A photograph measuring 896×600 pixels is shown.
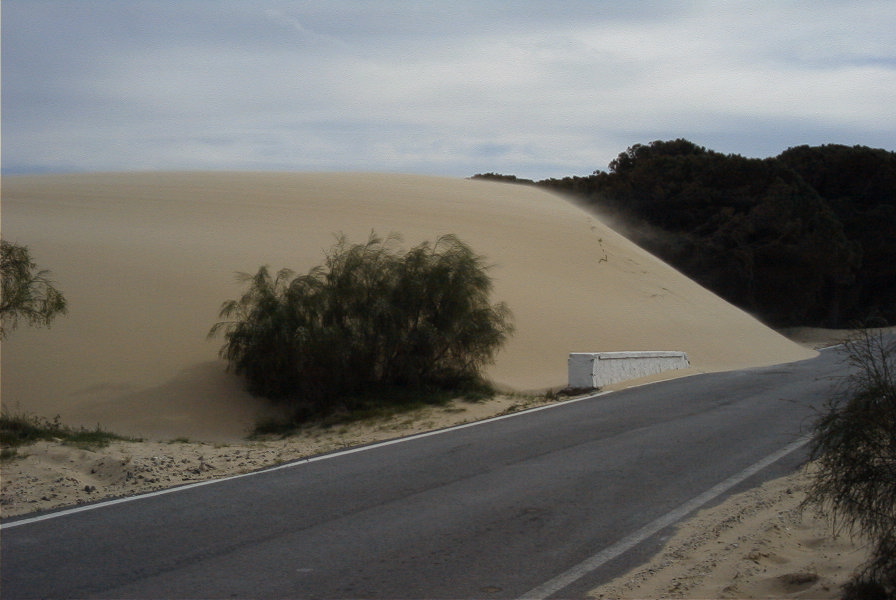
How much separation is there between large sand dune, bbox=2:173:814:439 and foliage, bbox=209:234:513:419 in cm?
111

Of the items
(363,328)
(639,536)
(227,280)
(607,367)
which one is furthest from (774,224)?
(639,536)

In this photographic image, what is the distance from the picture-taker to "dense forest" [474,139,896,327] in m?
54.2

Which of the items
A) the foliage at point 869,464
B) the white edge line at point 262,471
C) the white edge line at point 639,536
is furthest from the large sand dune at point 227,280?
the foliage at point 869,464

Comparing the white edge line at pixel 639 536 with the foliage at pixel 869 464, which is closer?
the foliage at pixel 869 464

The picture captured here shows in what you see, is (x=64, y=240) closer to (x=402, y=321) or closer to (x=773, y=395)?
(x=402, y=321)

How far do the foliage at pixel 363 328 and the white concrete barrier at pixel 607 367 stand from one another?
1.94 m

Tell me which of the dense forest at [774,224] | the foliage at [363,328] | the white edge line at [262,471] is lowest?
the white edge line at [262,471]

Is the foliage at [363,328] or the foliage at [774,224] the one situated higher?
the foliage at [774,224]

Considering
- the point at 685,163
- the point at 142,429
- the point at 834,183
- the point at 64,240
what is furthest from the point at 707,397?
the point at 834,183

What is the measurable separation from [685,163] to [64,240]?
44.8 meters

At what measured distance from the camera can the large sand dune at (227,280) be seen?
18734 mm

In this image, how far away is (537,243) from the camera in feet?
134

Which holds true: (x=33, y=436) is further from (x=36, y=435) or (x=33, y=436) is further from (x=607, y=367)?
(x=607, y=367)

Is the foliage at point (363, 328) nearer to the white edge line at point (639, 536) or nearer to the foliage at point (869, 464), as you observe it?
the white edge line at point (639, 536)
